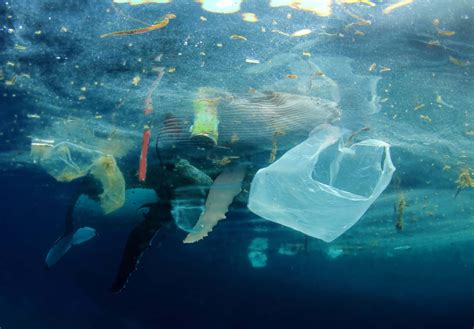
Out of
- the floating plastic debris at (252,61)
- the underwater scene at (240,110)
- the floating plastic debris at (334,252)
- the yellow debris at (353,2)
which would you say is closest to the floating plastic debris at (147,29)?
the underwater scene at (240,110)

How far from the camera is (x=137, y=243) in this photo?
9328 millimetres

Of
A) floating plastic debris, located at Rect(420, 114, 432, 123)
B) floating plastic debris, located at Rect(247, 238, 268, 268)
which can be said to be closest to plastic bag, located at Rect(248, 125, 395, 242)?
floating plastic debris, located at Rect(420, 114, 432, 123)

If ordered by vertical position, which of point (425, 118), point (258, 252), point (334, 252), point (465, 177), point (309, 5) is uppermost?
point (309, 5)

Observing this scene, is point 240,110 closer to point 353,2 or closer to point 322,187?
point 322,187

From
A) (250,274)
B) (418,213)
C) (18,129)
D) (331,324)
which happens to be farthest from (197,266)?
(18,129)

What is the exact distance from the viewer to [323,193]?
20.2ft

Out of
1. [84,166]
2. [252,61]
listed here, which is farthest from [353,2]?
[84,166]

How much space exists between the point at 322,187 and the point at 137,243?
5441 mm

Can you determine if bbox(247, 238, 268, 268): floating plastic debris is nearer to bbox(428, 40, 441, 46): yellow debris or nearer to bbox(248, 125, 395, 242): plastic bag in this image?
bbox(248, 125, 395, 242): plastic bag

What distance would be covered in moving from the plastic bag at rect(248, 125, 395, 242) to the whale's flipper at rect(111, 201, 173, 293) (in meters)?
3.92

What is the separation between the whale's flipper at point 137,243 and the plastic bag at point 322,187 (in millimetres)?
3916

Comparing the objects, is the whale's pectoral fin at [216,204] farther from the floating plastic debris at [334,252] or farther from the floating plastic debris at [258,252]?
the floating plastic debris at [334,252]

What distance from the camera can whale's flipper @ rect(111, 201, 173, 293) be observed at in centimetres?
884

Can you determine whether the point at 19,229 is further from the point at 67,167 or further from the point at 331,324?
the point at 331,324
